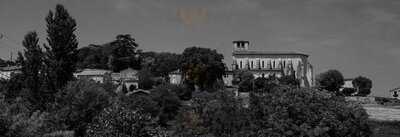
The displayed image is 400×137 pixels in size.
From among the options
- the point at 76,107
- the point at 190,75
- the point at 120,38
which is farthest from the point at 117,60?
the point at 76,107

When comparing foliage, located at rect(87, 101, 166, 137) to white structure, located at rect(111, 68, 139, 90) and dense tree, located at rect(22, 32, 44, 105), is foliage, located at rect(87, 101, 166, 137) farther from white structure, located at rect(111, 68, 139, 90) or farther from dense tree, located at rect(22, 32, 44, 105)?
white structure, located at rect(111, 68, 139, 90)

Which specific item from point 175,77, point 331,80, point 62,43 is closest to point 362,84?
point 331,80

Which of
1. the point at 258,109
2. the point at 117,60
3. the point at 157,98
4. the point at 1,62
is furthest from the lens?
the point at 1,62

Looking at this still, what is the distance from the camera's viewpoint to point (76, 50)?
5844 cm

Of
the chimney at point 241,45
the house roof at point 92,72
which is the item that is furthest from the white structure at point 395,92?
the house roof at point 92,72

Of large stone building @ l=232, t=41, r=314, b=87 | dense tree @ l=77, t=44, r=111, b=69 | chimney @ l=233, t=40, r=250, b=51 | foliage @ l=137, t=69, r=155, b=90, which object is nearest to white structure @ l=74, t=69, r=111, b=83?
dense tree @ l=77, t=44, r=111, b=69

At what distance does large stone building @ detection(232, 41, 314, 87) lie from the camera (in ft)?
431

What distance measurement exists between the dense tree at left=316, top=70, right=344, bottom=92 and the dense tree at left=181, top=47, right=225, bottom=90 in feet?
94.1

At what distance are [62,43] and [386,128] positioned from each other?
33.7m

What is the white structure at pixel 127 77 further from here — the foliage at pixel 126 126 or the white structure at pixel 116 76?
the foliage at pixel 126 126

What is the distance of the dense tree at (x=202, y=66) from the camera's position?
9612cm

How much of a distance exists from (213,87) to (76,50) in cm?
3824

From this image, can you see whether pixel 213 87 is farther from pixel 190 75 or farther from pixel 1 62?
pixel 1 62

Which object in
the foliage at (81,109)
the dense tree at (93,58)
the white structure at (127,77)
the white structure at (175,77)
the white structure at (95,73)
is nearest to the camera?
the foliage at (81,109)
